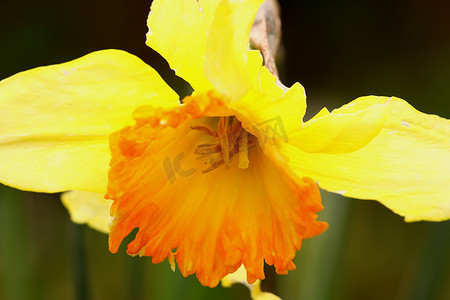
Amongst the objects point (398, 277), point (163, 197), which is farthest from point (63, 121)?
point (398, 277)

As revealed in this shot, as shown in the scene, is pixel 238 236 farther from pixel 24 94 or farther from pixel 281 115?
pixel 24 94

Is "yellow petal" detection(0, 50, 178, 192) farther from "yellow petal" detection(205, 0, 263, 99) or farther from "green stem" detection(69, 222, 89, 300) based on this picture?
"green stem" detection(69, 222, 89, 300)

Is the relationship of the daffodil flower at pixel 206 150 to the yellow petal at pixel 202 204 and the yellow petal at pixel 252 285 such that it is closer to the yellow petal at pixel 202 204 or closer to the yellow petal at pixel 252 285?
the yellow petal at pixel 202 204

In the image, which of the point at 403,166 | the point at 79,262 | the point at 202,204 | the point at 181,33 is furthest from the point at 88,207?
the point at 403,166

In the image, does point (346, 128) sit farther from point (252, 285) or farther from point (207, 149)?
point (252, 285)

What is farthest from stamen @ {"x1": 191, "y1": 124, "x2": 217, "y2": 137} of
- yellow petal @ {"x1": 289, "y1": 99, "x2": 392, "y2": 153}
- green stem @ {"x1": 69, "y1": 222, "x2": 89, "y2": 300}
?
green stem @ {"x1": 69, "y1": 222, "x2": 89, "y2": 300}

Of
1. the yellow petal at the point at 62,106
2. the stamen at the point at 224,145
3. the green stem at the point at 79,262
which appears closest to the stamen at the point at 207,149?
the stamen at the point at 224,145
